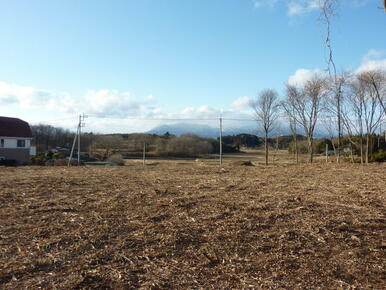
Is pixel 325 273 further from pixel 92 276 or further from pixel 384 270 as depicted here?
pixel 92 276

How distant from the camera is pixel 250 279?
8.36 feet

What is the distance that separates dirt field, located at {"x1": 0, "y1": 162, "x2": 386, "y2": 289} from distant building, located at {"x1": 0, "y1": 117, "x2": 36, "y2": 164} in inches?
1067

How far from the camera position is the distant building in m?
29.6

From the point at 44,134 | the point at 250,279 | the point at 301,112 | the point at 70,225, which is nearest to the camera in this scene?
the point at 250,279

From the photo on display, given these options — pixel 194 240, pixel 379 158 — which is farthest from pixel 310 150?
pixel 194 240

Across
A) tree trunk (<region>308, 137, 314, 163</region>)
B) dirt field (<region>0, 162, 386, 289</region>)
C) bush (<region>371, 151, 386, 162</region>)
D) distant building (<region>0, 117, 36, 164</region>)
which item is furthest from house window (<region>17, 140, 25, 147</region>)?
bush (<region>371, 151, 386, 162</region>)

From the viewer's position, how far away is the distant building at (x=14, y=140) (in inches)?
1164

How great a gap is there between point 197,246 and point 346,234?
160cm

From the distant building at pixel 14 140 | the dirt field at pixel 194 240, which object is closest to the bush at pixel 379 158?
the dirt field at pixel 194 240

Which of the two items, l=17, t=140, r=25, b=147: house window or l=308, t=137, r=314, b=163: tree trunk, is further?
l=17, t=140, r=25, b=147: house window

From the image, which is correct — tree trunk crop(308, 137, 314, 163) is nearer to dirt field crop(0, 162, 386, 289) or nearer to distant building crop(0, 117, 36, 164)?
dirt field crop(0, 162, 386, 289)

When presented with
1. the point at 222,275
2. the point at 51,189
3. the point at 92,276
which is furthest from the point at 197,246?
the point at 51,189

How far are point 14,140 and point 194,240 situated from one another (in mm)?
31054

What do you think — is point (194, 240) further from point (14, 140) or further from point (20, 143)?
point (20, 143)
